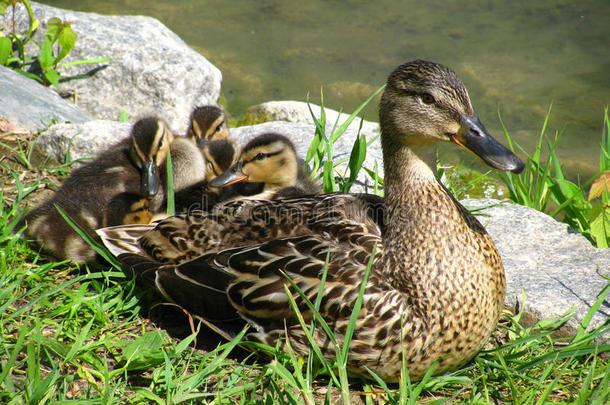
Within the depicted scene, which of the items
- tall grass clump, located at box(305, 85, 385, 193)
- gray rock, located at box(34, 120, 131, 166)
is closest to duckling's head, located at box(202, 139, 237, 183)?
tall grass clump, located at box(305, 85, 385, 193)

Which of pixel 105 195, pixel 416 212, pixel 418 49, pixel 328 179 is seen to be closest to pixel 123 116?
pixel 105 195

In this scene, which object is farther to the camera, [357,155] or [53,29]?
[53,29]

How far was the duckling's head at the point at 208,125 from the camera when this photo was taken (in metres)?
3.97

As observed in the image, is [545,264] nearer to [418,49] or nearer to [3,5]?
[3,5]

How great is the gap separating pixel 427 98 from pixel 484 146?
0.98ft

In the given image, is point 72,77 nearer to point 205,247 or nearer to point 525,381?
point 205,247

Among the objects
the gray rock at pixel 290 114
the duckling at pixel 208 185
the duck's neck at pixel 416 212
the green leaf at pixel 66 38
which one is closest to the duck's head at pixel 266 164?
the duckling at pixel 208 185

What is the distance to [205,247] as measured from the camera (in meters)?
2.76

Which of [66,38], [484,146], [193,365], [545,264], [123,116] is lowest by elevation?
[193,365]

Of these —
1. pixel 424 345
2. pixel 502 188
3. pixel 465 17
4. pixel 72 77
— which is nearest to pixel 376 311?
pixel 424 345

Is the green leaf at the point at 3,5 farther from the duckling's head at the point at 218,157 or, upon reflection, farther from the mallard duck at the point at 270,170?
the mallard duck at the point at 270,170

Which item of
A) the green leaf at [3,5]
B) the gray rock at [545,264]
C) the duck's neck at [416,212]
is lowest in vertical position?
the gray rock at [545,264]

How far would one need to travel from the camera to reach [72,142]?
4.04 meters

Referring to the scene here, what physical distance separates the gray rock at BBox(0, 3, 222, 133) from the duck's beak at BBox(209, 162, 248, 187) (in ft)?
6.17
